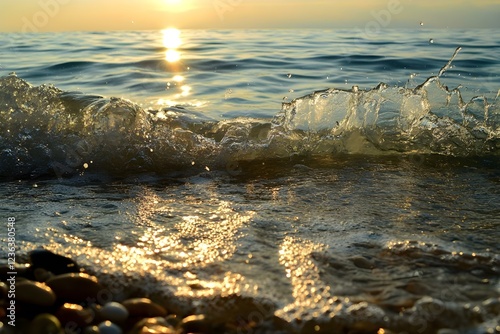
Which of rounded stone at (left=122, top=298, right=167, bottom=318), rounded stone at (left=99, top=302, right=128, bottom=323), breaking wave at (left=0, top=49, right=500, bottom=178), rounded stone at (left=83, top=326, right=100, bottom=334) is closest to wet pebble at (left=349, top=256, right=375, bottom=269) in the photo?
rounded stone at (left=122, top=298, right=167, bottom=318)

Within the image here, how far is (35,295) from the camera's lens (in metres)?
2.17

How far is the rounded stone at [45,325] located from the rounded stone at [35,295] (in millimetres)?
137

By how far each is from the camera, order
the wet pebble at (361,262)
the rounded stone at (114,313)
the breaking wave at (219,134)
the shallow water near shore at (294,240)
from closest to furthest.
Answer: the rounded stone at (114,313) < the shallow water near shore at (294,240) < the wet pebble at (361,262) < the breaking wave at (219,134)

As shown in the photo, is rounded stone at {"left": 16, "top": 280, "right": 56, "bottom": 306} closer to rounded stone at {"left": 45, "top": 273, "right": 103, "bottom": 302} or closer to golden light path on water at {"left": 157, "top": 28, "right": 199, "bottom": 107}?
rounded stone at {"left": 45, "top": 273, "right": 103, "bottom": 302}

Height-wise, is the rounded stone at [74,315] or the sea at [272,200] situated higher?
the sea at [272,200]

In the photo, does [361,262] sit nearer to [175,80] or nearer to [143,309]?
[143,309]

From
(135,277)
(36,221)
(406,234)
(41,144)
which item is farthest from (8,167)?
(406,234)

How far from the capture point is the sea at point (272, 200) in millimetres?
2258

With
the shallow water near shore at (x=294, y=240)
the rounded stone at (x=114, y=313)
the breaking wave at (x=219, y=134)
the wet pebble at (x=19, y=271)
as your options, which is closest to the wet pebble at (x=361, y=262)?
the shallow water near shore at (x=294, y=240)

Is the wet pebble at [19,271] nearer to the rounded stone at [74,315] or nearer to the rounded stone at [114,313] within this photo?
the rounded stone at [74,315]

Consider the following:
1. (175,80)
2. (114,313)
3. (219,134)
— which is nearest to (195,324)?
(114,313)

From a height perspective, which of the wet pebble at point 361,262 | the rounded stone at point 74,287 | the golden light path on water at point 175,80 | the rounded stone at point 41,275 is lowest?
the wet pebble at point 361,262

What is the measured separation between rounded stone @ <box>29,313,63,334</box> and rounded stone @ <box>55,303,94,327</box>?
0.06 meters

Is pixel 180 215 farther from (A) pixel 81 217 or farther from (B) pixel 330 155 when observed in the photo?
(B) pixel 330 155
